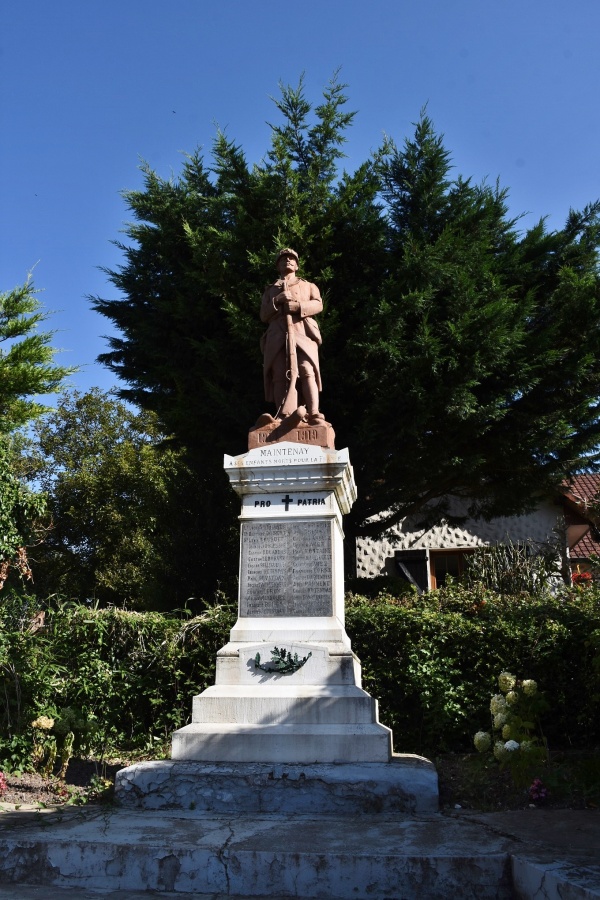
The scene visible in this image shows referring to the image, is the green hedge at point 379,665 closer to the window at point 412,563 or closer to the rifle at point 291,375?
the rifle at point 291,375

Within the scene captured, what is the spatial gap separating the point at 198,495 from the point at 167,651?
20.3ft

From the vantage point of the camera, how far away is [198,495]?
48.1 ft

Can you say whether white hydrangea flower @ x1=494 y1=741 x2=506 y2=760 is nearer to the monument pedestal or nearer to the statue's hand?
the monument pedestal

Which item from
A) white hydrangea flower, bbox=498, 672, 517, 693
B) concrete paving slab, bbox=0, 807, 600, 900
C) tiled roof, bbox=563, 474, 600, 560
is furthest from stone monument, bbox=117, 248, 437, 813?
tiled roof, bbox=563, 474, 600, 560

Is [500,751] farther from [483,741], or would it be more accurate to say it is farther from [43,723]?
[43,723]

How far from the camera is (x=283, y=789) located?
5.74 meters

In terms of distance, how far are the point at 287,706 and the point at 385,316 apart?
767 cm

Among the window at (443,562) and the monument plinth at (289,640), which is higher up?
the window at (443,562)

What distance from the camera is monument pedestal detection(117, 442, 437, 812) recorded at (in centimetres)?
579

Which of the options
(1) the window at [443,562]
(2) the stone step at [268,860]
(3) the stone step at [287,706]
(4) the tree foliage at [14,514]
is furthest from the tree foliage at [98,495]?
(2) the stone step at [268,860]

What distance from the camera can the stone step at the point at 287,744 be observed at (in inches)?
241

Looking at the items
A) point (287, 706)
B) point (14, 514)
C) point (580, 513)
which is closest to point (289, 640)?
point (287, 706)

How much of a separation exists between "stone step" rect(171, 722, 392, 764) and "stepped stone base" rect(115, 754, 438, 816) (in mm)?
202

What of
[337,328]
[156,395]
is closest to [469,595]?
[337,328]
